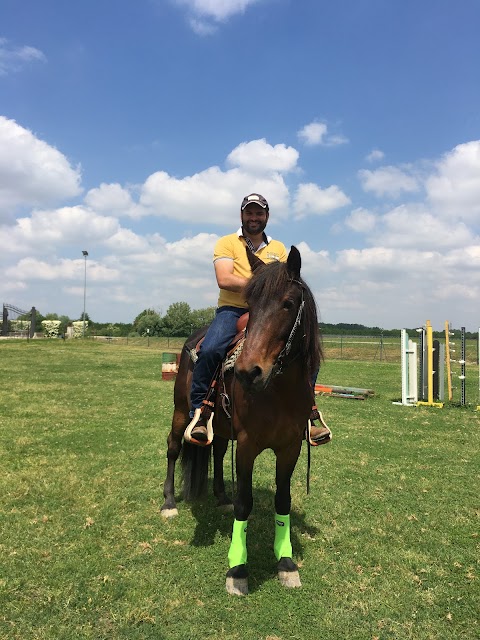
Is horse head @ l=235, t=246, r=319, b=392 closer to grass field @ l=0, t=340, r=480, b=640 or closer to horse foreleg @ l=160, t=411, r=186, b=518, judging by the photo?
grass field @ l=0, t=340, r=480, b=640

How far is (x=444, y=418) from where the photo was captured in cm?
1077

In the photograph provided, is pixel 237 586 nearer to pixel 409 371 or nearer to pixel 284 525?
pixel 284 525

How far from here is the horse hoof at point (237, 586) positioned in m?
3.54

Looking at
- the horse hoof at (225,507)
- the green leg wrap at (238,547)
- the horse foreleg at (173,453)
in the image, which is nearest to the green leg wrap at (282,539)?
the green leg wrap at (238,547)

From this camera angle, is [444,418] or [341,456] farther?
[444,418]

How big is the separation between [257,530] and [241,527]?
41.6 inches

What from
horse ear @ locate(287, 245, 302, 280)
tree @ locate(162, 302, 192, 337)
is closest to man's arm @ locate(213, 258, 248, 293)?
horse ear @ locate(287, 245, 302, 280)

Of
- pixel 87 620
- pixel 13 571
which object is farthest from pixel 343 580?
pixel 13 571

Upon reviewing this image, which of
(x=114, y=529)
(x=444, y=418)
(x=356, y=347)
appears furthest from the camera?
(x=356, y=347)

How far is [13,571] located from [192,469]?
2.20m

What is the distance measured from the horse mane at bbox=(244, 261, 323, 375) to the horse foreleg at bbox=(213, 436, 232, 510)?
2.47 metres

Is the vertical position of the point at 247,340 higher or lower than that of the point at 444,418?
higher

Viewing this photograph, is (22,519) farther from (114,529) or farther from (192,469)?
(192,469)

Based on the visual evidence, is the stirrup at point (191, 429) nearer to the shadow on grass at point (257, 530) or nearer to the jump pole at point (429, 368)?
the shadow on grass at point (257, 530)
